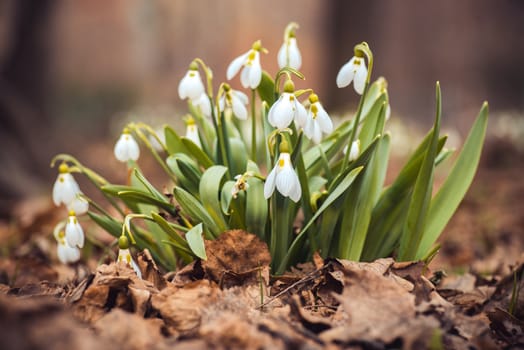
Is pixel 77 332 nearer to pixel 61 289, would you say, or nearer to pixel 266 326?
pixel 266 326

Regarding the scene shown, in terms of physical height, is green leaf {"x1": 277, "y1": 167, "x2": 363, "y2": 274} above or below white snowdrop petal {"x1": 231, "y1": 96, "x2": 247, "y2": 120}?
below

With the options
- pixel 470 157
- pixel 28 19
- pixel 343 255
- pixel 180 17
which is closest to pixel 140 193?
pixel 343 255

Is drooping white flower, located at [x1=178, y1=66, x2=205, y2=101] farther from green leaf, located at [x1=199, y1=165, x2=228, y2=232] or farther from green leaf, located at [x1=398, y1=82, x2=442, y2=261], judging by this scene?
green leaf, located at [x1=398, y1=82, x2=442, y2=261]

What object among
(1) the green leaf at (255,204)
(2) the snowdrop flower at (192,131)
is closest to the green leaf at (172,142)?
(2) the snowdrop flower at (192,131)

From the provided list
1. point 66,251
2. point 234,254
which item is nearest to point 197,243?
point 234,254

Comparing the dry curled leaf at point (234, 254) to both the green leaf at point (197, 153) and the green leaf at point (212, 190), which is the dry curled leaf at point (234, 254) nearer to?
the green leaf at point (212, 190)

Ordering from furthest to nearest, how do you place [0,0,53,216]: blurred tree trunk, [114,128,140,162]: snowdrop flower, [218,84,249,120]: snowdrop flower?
[0,0,53,216]: blurred tree trunk
[114,128,140,162]: snowdrop flower
[218,84,249,120]: snowdrop flower

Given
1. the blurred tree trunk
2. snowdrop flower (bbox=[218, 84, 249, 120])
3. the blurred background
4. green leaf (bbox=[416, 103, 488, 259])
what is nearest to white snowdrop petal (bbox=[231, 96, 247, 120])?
snowdrop flower (bbox=[218, 84, 249, 120])
